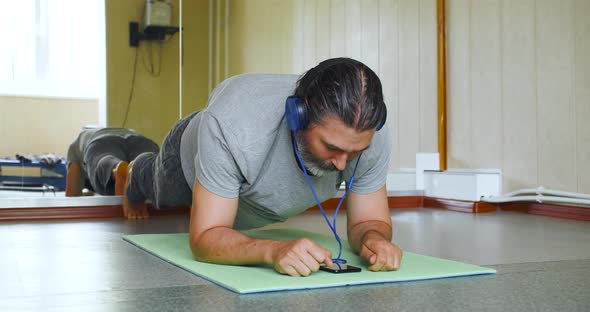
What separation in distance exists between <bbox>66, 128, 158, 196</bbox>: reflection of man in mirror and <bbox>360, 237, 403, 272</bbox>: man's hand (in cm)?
164

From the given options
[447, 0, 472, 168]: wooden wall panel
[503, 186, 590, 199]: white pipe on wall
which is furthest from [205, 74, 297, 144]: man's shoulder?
[447, 0, 472, 168]: wooden wall panel

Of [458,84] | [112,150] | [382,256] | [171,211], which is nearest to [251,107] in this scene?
[382,256]

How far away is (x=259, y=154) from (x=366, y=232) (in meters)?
0.33

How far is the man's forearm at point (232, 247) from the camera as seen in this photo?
1.38 meters

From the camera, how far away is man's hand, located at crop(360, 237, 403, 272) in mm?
1399

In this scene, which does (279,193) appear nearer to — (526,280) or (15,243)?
(526,280)

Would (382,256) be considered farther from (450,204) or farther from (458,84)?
(458,84)

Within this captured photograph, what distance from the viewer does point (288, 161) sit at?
1.52m

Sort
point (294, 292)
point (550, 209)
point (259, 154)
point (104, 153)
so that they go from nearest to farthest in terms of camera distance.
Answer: point (294, 292) → point (259, 154) → point (104, 153) → point (550, 209)

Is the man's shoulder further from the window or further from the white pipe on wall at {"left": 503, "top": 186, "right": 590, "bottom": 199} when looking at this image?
the white pipe on wall at {"left": 503, "top": 186, "right": 590, "bottom": 199}

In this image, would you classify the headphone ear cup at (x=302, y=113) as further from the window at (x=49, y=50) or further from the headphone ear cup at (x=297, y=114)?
the window at (x=49, y=50)

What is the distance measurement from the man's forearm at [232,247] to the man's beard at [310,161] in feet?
0.61

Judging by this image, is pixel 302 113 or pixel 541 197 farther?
pixel 541 197

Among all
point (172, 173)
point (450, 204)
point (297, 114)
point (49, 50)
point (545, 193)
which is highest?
point (49, 50)
